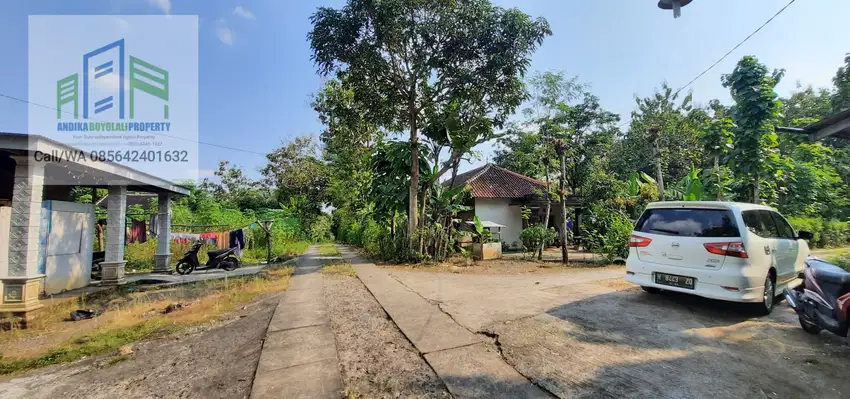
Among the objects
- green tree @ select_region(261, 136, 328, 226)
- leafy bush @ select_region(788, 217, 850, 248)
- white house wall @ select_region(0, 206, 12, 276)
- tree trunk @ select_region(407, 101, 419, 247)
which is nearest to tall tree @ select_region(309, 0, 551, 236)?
tree trunk @ select_region(407, 101, 419, 247)

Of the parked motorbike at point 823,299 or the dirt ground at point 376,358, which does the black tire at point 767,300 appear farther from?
the dirt ground at point 376,358

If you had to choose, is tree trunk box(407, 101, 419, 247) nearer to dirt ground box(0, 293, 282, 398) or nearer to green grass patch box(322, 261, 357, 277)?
green grass patch box(322, 261, 357, 277)

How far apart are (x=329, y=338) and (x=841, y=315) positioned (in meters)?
5.38

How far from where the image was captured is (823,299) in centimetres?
371

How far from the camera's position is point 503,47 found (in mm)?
10641

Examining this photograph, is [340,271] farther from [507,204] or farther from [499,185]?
[499,185]

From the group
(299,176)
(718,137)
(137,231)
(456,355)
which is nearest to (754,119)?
(718,137)

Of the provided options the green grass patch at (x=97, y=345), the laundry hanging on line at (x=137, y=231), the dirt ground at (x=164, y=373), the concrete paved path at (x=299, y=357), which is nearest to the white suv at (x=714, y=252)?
the concrete paved path at (x=299, y=357)

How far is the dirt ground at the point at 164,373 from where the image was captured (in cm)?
323

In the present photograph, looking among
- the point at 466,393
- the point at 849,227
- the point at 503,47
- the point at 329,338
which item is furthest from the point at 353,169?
the point at 849,227

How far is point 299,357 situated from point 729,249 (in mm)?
5512

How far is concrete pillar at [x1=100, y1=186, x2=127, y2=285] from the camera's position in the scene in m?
9.75

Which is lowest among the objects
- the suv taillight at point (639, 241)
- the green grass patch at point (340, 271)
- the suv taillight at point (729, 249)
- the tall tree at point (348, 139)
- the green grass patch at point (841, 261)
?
the green grass patch at point (340, 271)

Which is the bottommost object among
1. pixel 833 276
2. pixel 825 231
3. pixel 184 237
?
pixel 825 231
